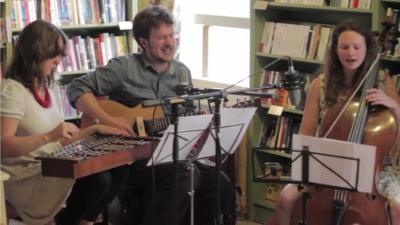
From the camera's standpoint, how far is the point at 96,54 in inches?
168

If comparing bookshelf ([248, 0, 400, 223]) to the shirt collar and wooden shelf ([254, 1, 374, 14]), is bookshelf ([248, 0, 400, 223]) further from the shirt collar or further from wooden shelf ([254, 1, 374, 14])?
the shirt collar

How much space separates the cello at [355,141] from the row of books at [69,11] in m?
1.99

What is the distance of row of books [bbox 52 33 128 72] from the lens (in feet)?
13.6

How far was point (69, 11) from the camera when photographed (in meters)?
4.10

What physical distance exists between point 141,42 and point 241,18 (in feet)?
3.47

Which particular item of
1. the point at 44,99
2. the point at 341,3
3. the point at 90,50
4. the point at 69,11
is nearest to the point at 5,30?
the point at 69,11

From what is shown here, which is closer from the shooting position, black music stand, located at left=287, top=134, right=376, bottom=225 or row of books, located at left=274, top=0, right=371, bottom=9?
black music stand, located at left=287, top=134, right=376, bottom=225

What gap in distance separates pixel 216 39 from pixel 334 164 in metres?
2.17

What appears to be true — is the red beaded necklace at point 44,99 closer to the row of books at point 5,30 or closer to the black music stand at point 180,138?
the black music stand at point 180,138

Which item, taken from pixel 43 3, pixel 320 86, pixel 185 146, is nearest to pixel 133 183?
pixel 185 146

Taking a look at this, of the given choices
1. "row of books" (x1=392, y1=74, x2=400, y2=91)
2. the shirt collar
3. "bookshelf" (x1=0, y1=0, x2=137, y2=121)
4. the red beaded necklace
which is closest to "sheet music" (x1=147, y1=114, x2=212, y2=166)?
the red beaded necklace

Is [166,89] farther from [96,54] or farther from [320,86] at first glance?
[96,54]

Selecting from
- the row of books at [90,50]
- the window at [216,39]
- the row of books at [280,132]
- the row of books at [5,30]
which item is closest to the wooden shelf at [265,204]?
the row of books at [280,132]

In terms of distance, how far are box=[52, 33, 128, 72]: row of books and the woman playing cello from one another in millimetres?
1742
